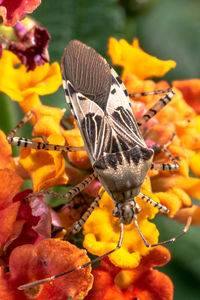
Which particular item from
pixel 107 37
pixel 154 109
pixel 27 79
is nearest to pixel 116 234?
pixel 154 109

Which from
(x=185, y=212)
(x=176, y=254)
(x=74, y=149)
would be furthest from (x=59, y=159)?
(x=176, y=254)

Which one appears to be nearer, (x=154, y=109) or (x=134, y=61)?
(x=154, y=109)

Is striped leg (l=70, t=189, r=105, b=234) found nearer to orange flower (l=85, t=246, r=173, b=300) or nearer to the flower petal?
the flower petal

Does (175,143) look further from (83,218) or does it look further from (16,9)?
(16,9)

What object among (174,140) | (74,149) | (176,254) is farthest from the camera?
(176,254)

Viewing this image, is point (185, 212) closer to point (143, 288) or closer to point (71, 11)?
point (143, 288)

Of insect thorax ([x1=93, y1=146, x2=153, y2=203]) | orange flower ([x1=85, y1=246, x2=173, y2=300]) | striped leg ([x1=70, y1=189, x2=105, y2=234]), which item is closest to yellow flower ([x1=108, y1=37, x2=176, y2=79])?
insect thorax ([x1=93, y1=146, x2=153, y2=203])
